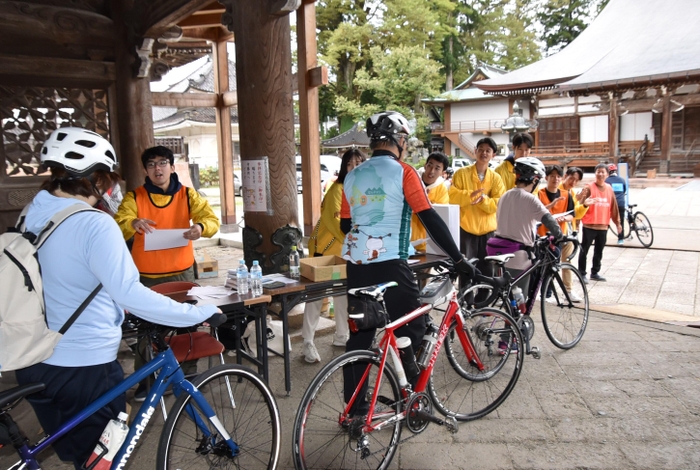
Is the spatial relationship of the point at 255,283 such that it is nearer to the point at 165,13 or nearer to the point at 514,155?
the point at 514,155

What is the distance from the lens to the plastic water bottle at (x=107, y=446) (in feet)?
7.07

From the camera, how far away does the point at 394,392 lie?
3.00 m

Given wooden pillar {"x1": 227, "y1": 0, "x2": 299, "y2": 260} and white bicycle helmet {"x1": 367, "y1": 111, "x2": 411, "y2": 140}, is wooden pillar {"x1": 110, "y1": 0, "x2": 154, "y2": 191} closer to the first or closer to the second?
wooden pillar {"x1": 227, "y1": 0, "x2": 299, "y2": 260}

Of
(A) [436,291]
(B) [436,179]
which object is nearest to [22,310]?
(A) [436,291]

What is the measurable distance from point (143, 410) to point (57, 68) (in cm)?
569

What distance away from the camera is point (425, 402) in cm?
317

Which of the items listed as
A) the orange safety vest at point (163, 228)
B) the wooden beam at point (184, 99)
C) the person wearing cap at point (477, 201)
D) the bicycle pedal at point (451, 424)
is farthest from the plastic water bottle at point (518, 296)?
the wooden beam at point (184, 99)

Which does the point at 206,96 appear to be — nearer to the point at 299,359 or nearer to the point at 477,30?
the point at 299,359

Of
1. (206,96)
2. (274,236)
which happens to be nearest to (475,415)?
(274,236)

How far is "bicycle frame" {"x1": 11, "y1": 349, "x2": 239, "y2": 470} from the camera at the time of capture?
2068 mm

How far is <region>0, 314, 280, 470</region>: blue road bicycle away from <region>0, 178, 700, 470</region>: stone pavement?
0.36 metres

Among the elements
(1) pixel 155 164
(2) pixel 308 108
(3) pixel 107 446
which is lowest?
(3) pixel 107 446

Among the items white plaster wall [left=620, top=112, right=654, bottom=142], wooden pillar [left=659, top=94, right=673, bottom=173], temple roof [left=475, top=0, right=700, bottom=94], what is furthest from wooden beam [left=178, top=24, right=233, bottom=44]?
white plaster wall [left=620, top=112, right=654, bottom=142]

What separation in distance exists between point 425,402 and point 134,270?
186 cm
